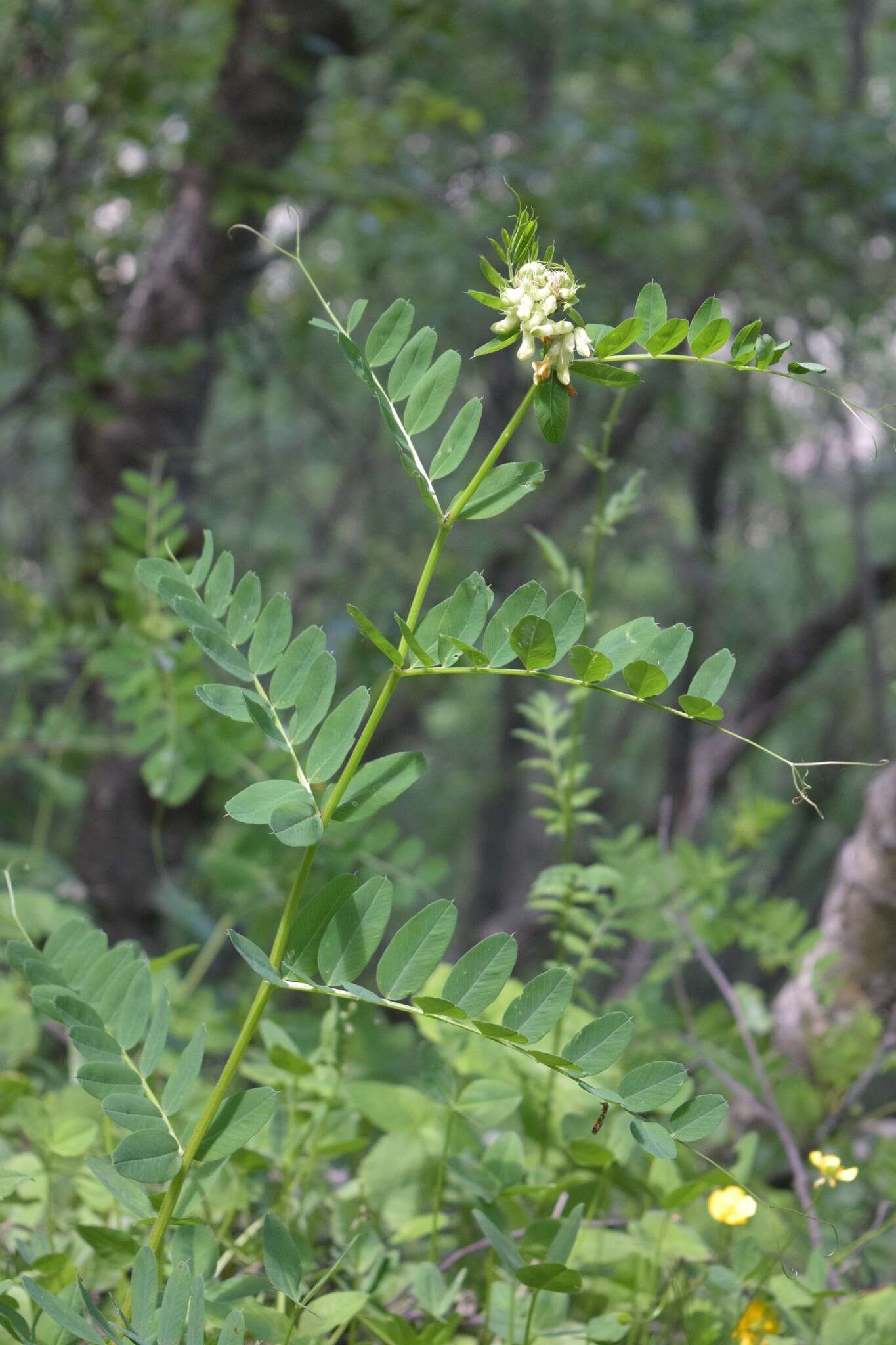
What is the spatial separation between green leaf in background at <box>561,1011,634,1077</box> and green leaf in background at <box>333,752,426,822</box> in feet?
0.51

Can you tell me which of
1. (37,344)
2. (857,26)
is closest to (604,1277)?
(37,344)

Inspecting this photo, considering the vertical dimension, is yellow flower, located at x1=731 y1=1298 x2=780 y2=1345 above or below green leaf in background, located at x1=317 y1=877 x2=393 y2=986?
below

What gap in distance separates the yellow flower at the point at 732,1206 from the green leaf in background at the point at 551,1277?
18 centimetres

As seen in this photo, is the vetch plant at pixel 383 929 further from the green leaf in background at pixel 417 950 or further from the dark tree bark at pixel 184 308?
the dark tree bark at pixel 184 308

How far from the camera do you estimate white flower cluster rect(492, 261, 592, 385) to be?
543 millimetres

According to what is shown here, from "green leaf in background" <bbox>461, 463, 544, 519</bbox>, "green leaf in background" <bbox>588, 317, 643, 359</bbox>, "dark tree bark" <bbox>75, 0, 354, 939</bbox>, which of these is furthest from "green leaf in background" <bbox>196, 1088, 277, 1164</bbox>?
"dark tree bark" <bbox>75, 0, 354, 939</bbox>

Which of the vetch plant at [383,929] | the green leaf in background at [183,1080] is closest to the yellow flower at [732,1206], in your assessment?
the vetch plant at [383,929]

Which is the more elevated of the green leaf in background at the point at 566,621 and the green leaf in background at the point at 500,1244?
the green leaf in background at the point at 566,621

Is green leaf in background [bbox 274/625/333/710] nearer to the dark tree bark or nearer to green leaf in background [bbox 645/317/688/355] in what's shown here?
green leaf in background [bbox 645/317/688/355]

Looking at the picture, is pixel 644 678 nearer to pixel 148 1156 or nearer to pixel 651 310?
pixel 651 310

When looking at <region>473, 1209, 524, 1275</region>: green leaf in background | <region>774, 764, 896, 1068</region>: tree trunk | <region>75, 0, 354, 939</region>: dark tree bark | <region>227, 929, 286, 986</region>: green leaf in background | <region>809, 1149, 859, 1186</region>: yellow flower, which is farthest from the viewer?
<region>75, 0, 354, 939</region>: dark tree bark

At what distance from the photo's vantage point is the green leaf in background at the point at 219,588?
2.29 feet

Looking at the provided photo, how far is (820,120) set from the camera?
3.88 meters

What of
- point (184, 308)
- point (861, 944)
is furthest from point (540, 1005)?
point (184, 308)
